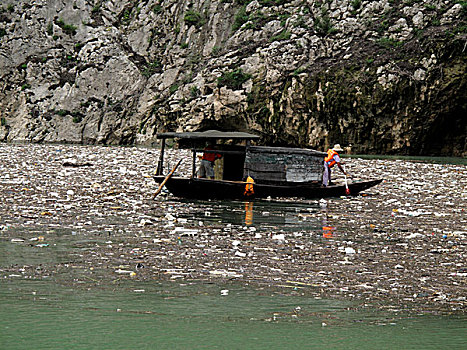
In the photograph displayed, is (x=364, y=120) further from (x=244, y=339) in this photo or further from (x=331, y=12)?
(x=244, y=339)

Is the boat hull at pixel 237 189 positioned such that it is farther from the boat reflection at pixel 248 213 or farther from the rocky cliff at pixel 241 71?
the rocky cliff at pixel 241 71

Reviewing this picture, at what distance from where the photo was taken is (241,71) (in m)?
40.8

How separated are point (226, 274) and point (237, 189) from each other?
8.87 meters

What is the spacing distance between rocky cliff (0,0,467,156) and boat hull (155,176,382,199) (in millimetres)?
19966

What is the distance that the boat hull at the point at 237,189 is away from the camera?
16109 millimetres

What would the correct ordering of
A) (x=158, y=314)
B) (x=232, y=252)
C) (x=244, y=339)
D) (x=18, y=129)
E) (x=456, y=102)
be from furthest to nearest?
1. (x=18, y=129)
2. (x=456, y=102)
3. (x=232, y=252)
4. (x=158, y=314)
5. (x=244, y=339)

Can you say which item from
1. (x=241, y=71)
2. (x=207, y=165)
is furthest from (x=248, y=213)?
(x=241, y=71)

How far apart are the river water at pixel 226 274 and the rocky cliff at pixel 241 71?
845 inches

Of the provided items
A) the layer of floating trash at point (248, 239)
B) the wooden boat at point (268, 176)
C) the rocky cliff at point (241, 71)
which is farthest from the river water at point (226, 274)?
the rocky cliff at point (241, 71)

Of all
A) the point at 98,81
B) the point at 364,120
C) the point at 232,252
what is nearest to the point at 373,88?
the point at 364,120

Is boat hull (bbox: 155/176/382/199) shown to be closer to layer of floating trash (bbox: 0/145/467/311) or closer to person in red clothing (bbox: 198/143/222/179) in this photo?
layer of floating trash (bbox: 0/145/467/311)

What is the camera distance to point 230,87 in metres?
40.3

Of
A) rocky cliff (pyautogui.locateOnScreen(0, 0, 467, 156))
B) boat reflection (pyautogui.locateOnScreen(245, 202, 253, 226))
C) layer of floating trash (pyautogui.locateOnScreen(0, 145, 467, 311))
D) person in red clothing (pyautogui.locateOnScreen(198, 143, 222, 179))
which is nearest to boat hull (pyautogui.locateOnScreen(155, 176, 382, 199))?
layer of floating trash (pyautogui.locateOnScreen(0, 145, 467, 311))

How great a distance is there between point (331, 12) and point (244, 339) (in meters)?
39.6
